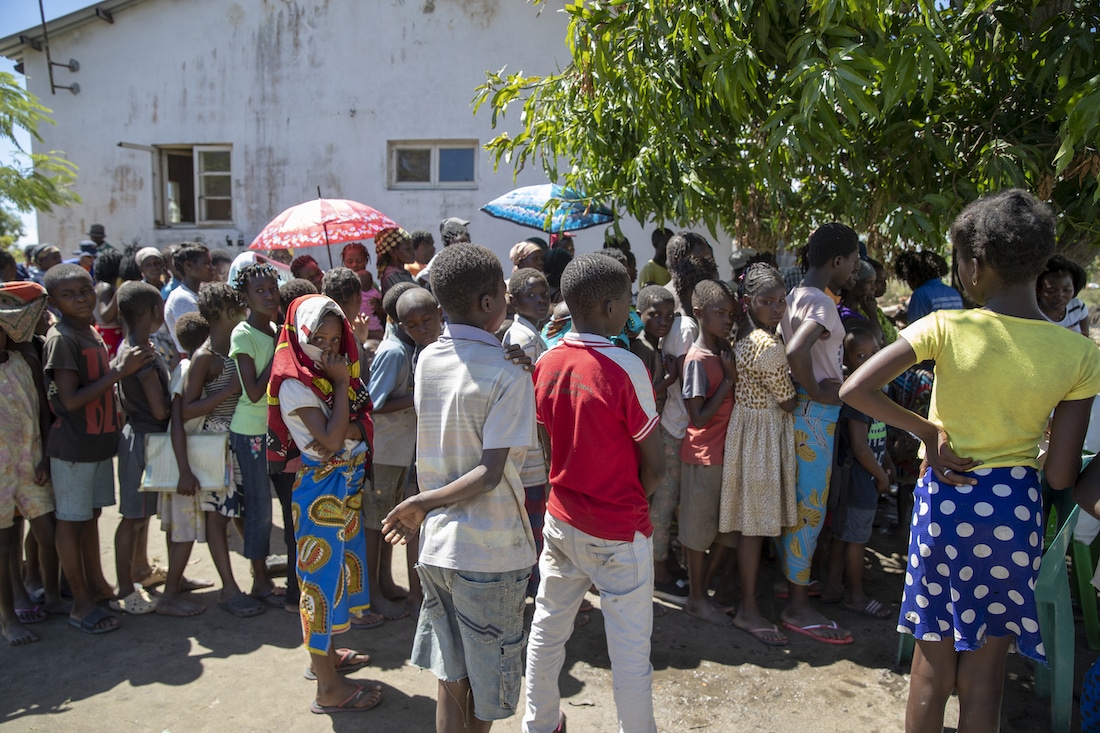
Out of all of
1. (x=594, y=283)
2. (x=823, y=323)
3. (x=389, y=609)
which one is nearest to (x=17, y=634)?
(x=389, y=609)

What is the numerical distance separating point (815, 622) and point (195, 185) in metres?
10.2

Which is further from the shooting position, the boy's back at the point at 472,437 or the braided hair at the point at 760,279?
the braided hair at the point at 760,279

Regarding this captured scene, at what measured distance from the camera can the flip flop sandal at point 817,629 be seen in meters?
3.71

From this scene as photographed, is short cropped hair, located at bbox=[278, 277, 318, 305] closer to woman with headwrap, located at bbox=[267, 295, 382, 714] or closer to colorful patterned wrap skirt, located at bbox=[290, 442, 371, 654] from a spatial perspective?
woman with headwrap, located at bbox=[267, 295, 382, 714]

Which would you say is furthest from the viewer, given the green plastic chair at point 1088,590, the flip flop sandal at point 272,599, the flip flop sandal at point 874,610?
the flip flop sandal at point 272,599

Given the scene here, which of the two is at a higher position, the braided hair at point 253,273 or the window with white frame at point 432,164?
the window with white frame at point 432,164

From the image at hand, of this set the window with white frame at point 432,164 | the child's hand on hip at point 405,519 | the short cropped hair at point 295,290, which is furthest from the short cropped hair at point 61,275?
the window with white frame at point 432,164

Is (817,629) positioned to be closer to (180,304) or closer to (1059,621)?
(1059,621)

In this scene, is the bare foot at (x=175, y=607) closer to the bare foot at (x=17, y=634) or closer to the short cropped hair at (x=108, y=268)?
the bare foot at (x=17, y=634)

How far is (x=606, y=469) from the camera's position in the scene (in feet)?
8.34

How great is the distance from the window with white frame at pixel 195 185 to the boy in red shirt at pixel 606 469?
31.1 feet

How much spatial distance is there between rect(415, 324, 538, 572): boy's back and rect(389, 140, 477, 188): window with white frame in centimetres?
804

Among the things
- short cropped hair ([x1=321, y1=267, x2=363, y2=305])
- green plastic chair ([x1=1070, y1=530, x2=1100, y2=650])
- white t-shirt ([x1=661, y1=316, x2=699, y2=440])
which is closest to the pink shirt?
white t-shirt ([x1=661, y1=316, x2=699, y2=440])

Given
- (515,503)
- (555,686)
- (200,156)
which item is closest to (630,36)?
(515,503)
